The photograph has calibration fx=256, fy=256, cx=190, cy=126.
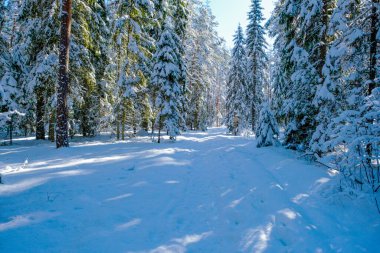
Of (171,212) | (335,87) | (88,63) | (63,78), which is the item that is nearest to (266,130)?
(335,87)

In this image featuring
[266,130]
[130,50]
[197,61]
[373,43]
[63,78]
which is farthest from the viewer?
[197,61]

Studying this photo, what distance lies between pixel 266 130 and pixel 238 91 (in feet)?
52.4

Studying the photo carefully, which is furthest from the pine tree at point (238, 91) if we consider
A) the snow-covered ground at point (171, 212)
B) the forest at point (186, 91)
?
the snow-covered ground at point (171, 212)

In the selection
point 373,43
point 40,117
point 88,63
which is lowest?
point 40,117

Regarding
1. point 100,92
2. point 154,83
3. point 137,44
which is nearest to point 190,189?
point 154,83

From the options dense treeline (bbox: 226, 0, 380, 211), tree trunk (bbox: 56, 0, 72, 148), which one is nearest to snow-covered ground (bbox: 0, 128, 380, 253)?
dense treeline (bbox: 226, 0, 380, 211)

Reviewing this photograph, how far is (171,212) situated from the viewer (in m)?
5.32

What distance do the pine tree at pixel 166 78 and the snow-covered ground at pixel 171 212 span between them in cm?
915

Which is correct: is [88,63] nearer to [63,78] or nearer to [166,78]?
[63,78]

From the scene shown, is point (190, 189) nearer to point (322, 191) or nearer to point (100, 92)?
point (322, 191)

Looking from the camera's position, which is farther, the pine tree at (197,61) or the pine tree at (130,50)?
the pine tree at (197,61)

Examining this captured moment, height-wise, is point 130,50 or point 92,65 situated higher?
point 130,50

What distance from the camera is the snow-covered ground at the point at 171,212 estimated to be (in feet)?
13.4

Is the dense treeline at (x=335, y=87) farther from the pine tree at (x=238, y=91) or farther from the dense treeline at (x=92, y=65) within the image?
the pine tree at (x=238, y=91)
